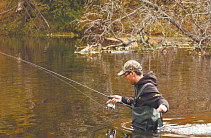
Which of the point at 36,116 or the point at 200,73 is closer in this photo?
the point at 36,116

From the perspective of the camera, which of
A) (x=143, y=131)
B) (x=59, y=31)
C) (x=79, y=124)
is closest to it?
(x=143, y=131)

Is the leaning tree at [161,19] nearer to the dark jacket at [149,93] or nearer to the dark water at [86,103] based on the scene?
the dark water at [86,103]

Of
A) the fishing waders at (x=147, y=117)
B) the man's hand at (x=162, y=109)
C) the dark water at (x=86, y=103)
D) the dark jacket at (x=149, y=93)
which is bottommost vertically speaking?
A: the dark water at (x=86, y=103)

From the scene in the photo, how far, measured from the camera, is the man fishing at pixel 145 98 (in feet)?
17.5

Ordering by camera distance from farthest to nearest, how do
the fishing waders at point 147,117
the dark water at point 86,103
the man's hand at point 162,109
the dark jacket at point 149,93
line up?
the dark water at point 86,103, the fishing waders at point 147,117, the dark jacket at point 149,93, the man's hand at point 162,109

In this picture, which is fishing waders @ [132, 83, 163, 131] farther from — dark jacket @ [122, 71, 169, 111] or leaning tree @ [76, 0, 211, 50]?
leaning tree @ [76, 0, 211, 50]

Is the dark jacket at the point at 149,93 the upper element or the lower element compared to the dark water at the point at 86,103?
upper

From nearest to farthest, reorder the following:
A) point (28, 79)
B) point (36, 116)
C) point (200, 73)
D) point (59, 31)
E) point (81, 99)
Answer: point (36, 116), point (81, 99), point (28, 79), point (200, 73), point (59, 31)

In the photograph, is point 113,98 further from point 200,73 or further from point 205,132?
point 200,73

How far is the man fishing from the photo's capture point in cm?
532

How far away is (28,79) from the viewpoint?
429 inches

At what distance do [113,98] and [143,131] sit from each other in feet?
2.13

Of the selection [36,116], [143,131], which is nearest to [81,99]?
[36,116]

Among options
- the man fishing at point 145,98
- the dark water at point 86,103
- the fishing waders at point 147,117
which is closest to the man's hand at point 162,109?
the man fishing at point 145,98
